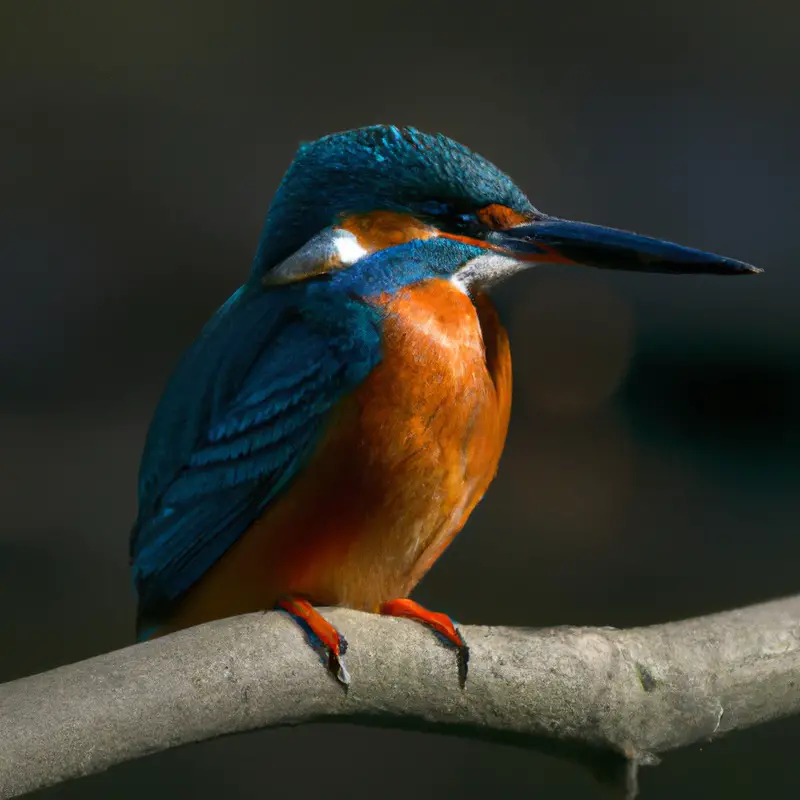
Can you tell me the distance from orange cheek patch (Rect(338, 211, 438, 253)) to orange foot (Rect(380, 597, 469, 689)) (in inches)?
10.3

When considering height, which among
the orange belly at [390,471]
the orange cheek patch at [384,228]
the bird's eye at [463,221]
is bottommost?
the orange belly at [390,471]

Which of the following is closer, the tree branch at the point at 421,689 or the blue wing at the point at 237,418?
the tree branch at the point at 421,689

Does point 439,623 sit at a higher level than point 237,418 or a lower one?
lower

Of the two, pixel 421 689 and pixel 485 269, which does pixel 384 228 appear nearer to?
pixel 485 269

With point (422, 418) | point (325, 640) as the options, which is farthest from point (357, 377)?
point (325, 640)

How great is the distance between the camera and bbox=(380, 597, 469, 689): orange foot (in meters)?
0.67

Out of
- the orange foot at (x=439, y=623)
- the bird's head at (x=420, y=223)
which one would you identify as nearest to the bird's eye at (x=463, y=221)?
the bird's head at (x=420, y=223)

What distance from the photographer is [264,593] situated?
71 centimetres

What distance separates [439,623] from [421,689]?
49 millimetres

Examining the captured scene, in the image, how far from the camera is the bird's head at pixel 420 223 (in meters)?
0.68

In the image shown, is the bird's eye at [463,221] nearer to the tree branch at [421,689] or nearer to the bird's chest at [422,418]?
the bird's chest at [422,418]

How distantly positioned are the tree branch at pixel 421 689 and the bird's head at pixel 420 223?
25 centimetres

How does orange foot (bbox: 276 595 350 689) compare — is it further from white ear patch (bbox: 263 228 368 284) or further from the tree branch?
white ear patch (bbox: 263 228 368 284)

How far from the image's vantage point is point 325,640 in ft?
2.11
